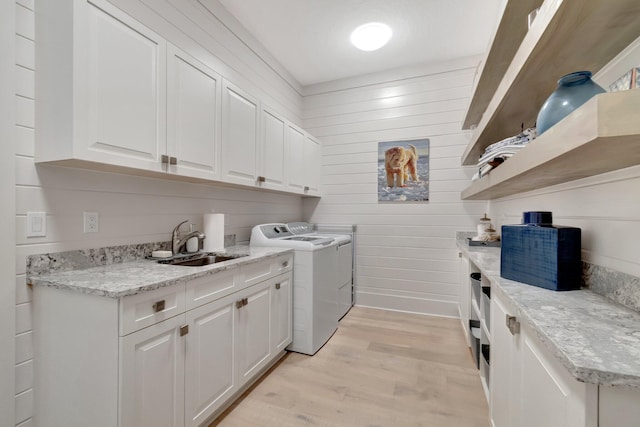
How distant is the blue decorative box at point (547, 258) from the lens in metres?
1.17

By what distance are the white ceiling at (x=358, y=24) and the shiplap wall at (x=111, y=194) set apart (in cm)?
34

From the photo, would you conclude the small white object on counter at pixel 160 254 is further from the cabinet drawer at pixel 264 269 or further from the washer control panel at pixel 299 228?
the washer control panel at pixel 299 228

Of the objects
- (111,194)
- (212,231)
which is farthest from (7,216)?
(212,231)

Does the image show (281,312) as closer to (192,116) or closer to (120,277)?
(120,277)

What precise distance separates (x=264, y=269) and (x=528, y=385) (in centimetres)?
162

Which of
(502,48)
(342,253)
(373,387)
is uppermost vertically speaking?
(502,48)

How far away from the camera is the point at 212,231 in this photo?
225cm

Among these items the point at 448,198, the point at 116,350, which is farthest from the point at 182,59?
the point at 448,198

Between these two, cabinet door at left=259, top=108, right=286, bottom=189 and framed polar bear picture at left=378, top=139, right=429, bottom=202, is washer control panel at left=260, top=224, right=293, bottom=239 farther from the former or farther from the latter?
framed polar bear picture at left=378, top=139, right=429, bottom=202

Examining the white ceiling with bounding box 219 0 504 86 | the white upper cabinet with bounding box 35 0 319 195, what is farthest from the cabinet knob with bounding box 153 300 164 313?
the white ceiling with bounding box 219 0 504 86

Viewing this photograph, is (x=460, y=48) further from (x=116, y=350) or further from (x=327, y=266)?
(x=116, y=350)

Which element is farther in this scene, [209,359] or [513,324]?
[209,359]

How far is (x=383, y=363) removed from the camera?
2.34 m

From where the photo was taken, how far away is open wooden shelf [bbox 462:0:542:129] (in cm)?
138
